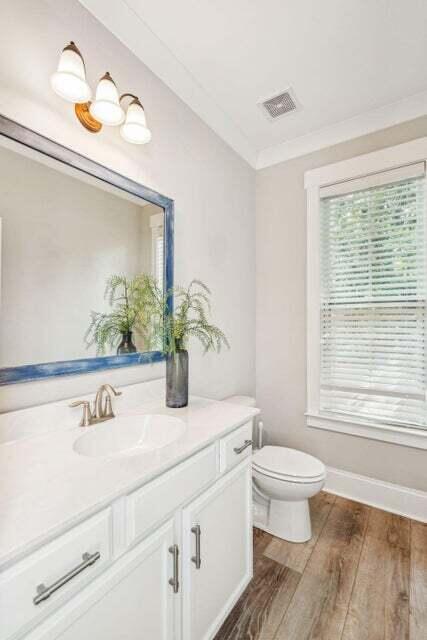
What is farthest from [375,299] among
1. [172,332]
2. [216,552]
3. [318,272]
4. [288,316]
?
[216,552]

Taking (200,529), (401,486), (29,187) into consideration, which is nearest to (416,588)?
(401,486)

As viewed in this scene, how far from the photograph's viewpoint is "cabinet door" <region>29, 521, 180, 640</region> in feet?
2.25

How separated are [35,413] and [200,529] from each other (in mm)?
701

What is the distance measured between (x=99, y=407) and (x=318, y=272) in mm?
1752

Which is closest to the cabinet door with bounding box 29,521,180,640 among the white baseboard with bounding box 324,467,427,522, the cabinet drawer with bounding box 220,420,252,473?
the cabinet drawer with bounding box 220,420,252,473

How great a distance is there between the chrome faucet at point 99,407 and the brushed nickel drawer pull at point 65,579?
1.78ft

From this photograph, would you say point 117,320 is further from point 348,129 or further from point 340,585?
point 348,129

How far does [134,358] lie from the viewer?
1.48 meters

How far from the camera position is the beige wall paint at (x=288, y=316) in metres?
2.18

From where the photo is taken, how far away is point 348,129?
7.14 feet

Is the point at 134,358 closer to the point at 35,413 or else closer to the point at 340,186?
the point at 35,413

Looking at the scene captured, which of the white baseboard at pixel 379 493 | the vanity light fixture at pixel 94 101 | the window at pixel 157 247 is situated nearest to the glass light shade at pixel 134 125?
the vanity light fixture at pixel 94 101

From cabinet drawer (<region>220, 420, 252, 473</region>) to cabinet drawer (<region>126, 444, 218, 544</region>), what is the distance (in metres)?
0.05

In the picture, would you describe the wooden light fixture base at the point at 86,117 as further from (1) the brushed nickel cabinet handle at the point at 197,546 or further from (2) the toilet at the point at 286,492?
(2) the toilet at the point at 286,492
